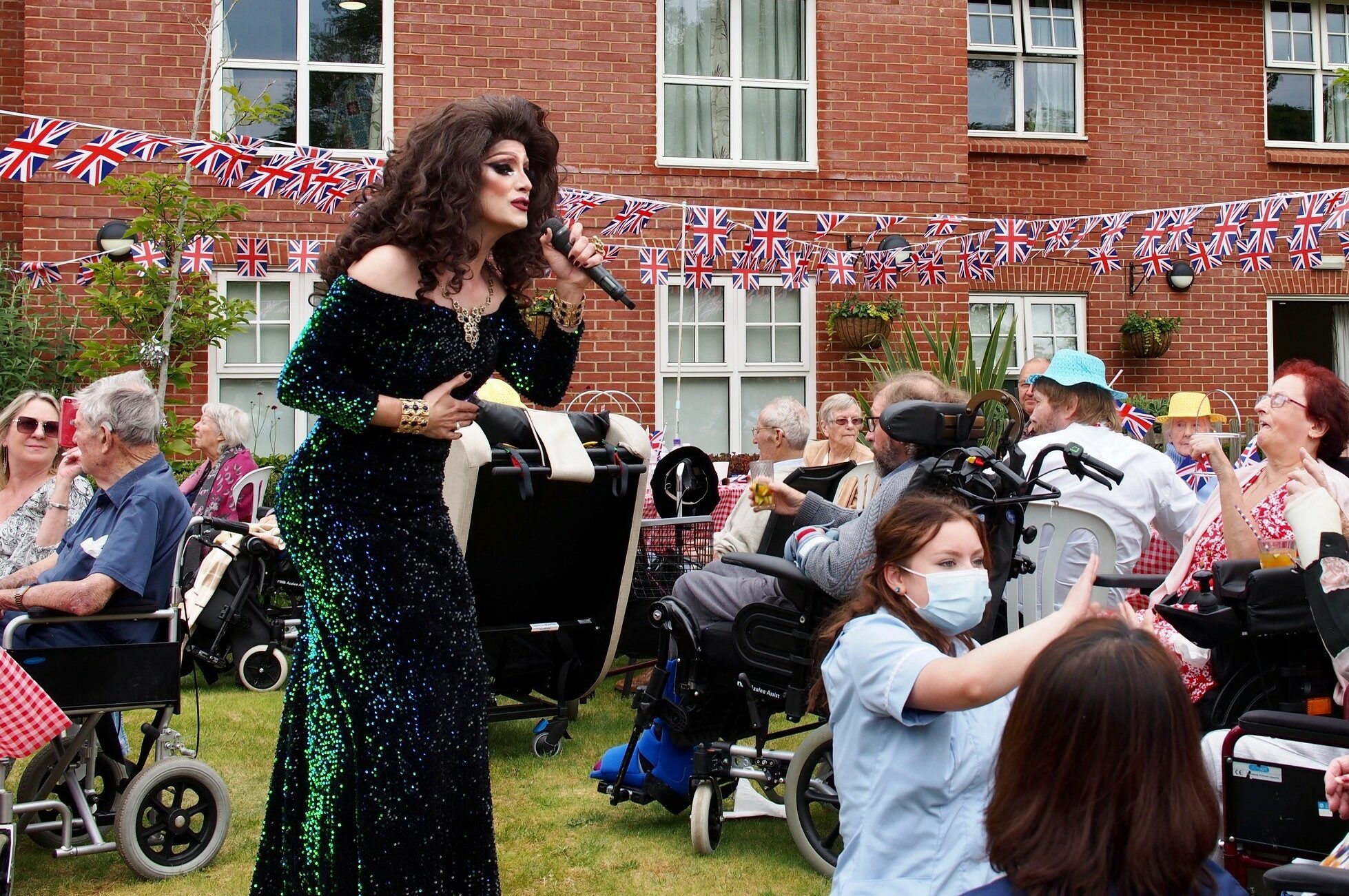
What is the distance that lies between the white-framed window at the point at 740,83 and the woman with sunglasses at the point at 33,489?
24.9 feet

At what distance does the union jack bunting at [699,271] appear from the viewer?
10875 millimetres

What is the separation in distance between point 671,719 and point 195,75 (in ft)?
27.8

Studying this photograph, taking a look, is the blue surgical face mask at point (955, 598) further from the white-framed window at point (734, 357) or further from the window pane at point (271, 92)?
the window pane at point (271, 92)

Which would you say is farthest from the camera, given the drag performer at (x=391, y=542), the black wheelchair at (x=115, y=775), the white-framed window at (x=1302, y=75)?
the white-framed window at (x=1302, y=75)

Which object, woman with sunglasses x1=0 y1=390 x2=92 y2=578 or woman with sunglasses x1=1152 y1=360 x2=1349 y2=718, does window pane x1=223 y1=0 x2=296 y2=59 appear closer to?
woman with sunglasses x1=0 y1=390 x2=92 y2=578

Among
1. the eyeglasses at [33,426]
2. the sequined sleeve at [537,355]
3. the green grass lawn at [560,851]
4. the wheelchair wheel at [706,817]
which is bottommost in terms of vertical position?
the green grass lawn at [560,851]

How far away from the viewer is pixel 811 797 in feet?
15.0

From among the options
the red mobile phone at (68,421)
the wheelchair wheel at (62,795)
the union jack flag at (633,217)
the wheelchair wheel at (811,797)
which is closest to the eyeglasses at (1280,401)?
the wheelchair wheel at (811,797)

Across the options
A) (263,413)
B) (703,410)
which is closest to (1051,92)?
(703,410)

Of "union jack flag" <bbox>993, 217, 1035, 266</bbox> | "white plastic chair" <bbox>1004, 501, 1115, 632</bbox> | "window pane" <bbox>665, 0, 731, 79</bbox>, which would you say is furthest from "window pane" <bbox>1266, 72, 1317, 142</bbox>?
"white plastic chair" <bbox>1004, 501, 1115, 632</bbox>

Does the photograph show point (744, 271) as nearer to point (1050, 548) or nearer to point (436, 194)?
point (1050, 548)

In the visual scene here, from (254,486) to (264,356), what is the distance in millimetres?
3340

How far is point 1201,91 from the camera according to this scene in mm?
13945

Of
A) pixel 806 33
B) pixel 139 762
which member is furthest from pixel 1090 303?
pixel 139 762
